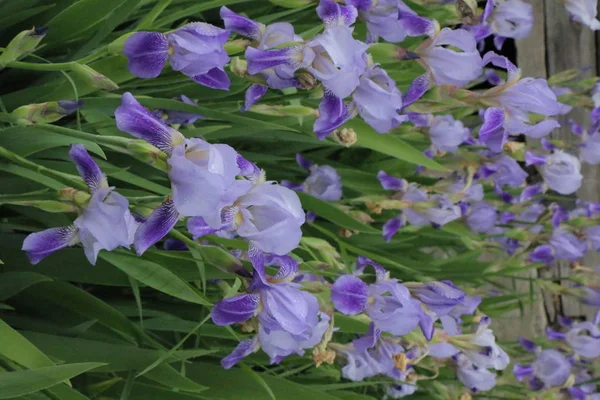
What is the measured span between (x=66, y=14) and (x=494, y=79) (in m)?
0.84

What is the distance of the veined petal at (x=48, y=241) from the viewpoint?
48 centimetres

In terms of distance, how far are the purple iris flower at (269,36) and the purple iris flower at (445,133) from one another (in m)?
0.47

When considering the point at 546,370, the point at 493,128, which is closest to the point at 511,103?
the point at 493,128

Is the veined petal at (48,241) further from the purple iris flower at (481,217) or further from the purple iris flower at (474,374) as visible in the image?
the purple iris flower at (481,217)

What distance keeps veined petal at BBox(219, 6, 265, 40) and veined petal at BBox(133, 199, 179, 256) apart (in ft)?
0.69

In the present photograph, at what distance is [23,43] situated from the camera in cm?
52

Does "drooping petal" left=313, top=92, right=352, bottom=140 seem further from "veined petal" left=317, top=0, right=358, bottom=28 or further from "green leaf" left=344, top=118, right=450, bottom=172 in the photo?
"green leaf" left=344, top=118, right=450, bottom=172

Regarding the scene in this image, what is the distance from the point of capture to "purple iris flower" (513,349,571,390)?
1153 mm

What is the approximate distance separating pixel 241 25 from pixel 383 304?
32 cm

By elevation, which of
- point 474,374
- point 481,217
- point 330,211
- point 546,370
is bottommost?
point 546,370

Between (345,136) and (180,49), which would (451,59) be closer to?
(345,136)

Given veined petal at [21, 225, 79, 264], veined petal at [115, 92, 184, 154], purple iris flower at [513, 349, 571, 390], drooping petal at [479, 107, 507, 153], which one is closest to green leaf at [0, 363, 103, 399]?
veined petal at [21, 225, 79, 264]

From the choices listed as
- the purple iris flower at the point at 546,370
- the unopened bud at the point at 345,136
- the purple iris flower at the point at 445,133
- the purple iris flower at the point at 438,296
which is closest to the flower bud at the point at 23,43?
the unopened bud at the point at 345,136

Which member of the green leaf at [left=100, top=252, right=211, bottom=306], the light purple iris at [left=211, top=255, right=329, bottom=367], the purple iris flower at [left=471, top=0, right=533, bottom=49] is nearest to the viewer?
the light purple iris at [left=211, top=255, right=329, bottom=367]
